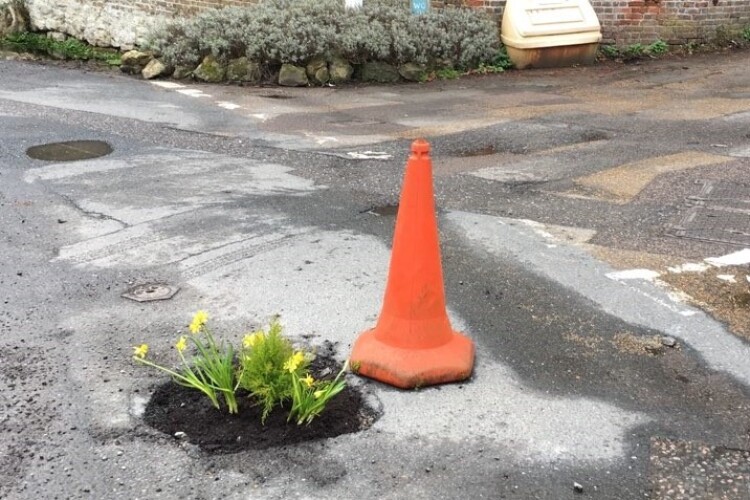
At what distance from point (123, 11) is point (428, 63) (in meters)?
5.72

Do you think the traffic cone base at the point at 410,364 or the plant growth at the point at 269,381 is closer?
the plant growth at the point at 269,381

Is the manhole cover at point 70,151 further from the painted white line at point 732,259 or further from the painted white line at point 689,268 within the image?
the painted white line at point 732,259

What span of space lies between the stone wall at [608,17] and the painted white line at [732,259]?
8.48 metres

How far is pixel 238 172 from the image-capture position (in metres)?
7.28

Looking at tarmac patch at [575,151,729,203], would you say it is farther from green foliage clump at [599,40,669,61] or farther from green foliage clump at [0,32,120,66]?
green foliage clump at [0,32,120,66]

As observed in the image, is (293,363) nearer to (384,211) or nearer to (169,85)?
(384,211)

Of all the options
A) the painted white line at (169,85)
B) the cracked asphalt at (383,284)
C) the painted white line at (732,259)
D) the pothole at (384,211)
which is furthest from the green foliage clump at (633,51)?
the painted white line at (732,259)

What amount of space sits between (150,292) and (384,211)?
82.8 inches

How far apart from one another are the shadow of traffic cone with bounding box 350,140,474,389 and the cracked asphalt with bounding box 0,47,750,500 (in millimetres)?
103

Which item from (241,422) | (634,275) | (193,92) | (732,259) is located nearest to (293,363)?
(241,422)

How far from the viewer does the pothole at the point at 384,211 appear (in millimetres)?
6241

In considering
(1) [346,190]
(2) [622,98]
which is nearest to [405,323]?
(1) [346,190]

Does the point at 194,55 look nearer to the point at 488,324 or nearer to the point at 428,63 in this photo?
the point at 428,63

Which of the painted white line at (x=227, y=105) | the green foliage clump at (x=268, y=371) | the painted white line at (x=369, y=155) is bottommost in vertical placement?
the painted white line at (x=227, y=105)
